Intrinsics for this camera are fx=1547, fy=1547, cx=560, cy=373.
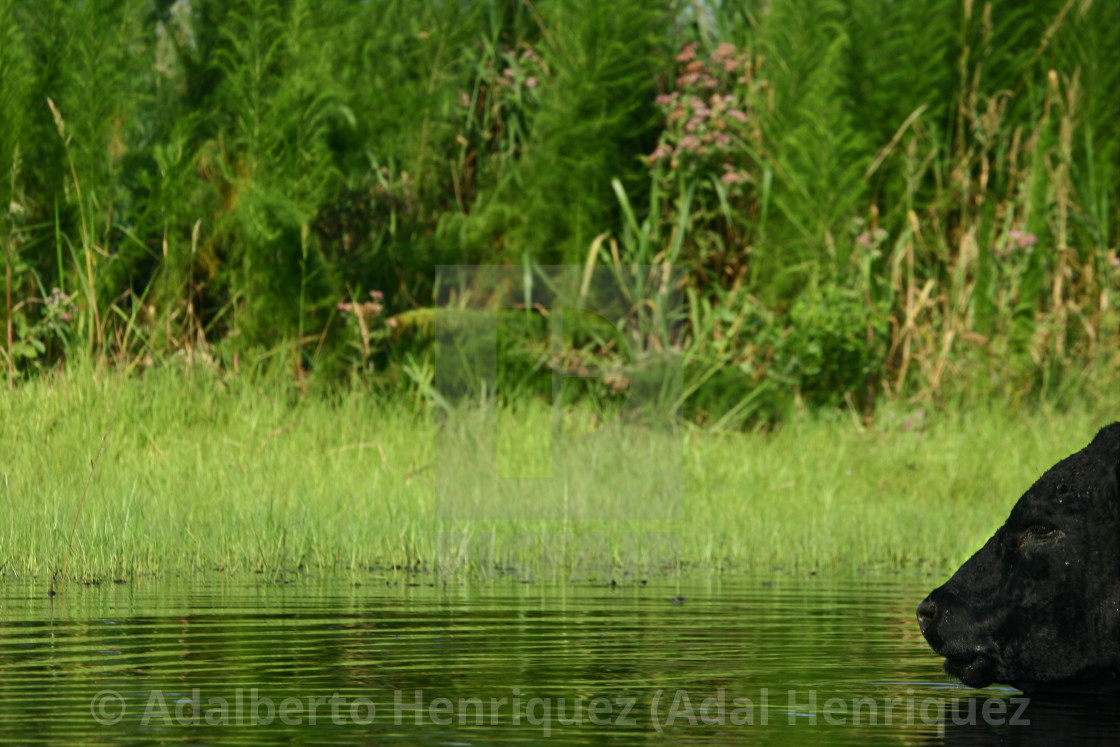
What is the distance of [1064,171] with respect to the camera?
1178 cm

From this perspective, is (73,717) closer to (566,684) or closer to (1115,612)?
(566,684)

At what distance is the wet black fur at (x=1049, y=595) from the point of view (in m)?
3.93

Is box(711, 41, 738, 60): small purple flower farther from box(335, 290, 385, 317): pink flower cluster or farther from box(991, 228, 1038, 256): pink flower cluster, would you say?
box(335, 290, 385, 317): pink flower cluster

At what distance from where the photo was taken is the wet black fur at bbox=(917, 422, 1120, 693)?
393 cm

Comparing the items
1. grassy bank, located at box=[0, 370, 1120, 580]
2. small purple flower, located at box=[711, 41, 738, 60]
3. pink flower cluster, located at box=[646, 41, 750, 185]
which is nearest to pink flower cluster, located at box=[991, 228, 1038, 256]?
grassy bank, located at box=[0, 370, 1120, 580]

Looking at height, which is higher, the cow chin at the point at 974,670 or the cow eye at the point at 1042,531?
the cow eye at the point at 1042,531

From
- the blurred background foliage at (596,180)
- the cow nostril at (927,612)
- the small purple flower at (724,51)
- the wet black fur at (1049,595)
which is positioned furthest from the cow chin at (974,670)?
the small purple flower at (724,51)

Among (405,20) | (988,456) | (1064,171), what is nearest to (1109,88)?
(1064,171)

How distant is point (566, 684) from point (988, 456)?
6493mm

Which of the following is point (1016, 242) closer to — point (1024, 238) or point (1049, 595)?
point (1024, 238)

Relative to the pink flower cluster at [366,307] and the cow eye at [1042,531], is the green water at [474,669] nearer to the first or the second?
the cow eye at [1042,531]

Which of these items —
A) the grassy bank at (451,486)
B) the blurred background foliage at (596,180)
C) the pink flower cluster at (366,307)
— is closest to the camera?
the grassy bank at (451,486)

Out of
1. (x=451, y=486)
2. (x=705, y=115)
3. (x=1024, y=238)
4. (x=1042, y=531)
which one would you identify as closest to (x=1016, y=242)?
(x=1024, y=238)

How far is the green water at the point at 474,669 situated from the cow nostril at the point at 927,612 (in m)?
0.21
